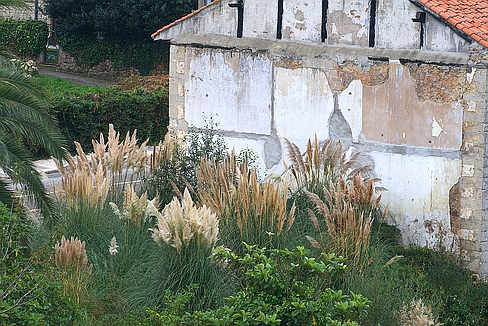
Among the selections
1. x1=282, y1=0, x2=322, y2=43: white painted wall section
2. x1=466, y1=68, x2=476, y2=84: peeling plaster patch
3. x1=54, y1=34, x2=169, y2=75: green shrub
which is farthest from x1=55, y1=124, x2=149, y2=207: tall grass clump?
x1=54, y1=34, x2=169, y2=75: green shrub

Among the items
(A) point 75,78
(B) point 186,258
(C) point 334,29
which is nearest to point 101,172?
(B) point 186,258

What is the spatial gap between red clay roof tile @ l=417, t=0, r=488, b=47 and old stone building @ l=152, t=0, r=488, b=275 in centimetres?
2

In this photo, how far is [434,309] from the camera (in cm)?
1073

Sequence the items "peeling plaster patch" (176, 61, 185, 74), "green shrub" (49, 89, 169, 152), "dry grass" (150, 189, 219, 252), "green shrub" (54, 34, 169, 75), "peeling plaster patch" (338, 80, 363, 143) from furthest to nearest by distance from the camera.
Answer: "green shrub" (54, 34, 169, 75) < "green shrub" (49, 89, 169, 152) < "peeling plaster patch" (176, 61, 185, 74) < "peeling plaster patch" (338, 80, 363, 143) < "dry grass" (150, 189, 219, 252)

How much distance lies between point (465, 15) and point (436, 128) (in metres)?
1.69

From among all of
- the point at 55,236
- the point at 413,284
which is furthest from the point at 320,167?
the point at 55,236

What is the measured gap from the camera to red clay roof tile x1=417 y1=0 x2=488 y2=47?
12547mm

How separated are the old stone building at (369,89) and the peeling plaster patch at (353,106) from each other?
2cm

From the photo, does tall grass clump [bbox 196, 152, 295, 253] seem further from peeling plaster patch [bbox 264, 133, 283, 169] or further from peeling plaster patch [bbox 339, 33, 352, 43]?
peeling plaster patch [bbox 339, 33, 352, 43]

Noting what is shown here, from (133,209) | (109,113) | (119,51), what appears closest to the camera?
(133,209)

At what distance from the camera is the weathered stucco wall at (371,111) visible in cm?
1270

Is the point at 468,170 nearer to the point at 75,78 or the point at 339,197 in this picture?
the point at 339,197

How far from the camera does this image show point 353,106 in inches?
535

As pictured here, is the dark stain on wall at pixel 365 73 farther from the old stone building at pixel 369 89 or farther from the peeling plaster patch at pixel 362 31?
the peeling plaster patch at pixel 362 31
